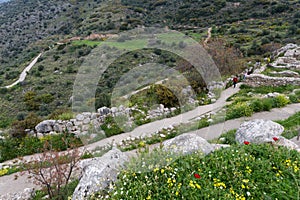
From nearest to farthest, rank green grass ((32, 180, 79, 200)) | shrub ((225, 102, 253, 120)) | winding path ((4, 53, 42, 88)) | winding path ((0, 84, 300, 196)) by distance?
1. green grass ((32, 180, 79, 200))
2. winding path ((0, 84, 300, 196))
3. shrub ((225, 102, 253, 120))
4. winding path ((4, 53, 42, 88))

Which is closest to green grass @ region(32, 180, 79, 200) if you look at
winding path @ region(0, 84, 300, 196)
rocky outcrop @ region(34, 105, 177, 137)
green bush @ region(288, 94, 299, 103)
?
winding path @ region(0, 84, 300, 196)

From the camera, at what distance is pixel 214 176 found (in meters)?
4.48

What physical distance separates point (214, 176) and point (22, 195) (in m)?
5.39

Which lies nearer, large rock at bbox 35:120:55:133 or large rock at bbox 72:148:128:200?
large rock at bbox 72:148:128:200

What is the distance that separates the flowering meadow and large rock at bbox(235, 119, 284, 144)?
94 centimetres

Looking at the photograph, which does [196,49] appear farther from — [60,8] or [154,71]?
[60,8]

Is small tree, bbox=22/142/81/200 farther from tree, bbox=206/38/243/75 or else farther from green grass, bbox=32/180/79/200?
tree, bbox=206/38/243/75

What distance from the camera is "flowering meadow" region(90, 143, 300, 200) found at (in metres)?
4.09

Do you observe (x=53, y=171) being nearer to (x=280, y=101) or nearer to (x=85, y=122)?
(x=85, y=122)

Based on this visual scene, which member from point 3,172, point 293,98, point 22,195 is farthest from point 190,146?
point 293,98

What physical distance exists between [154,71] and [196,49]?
5041 millimetres

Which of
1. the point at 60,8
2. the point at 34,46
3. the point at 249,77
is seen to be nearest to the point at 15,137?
the point at 249,77

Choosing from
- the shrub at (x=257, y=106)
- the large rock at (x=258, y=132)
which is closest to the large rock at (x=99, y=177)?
the large rock at (x=258, y=132)

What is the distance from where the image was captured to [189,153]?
521cm
